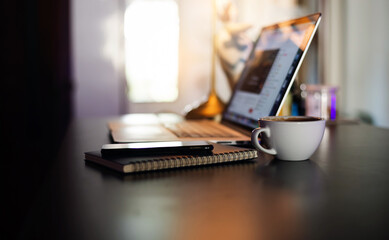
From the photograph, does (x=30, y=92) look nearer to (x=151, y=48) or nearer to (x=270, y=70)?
(x=151, y=48)

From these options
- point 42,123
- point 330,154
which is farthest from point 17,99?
point 330,154

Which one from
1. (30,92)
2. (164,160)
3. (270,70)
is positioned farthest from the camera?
(30,92)

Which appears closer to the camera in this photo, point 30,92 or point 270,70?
point 270,70

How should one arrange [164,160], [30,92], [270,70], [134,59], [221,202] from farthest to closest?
[134,59]
[30,92]
[270,70]
[164,160]
[221,202]

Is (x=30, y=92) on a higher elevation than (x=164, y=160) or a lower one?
higher

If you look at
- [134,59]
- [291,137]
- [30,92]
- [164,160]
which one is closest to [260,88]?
[291,137]

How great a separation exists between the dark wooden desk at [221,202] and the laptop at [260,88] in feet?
0.77

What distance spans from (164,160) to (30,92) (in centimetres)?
229

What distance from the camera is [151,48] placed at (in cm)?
350

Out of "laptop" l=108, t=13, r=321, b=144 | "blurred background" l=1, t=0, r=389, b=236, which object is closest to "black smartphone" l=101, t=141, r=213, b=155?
"laptop" l=108, t=13, r=321, b=144

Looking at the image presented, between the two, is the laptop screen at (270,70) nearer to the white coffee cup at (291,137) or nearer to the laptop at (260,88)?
the laptop at (260,88)

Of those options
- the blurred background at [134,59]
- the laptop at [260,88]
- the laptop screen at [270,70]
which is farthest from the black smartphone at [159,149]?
the blurred background at [134,59]

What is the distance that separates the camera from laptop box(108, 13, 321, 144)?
93cm

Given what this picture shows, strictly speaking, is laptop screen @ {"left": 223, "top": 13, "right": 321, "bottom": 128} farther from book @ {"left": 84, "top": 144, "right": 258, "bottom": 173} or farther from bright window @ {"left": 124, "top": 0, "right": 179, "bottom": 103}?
bright window @ {"left": 124, "top": 0, "right": 179, "bottom": 103}
